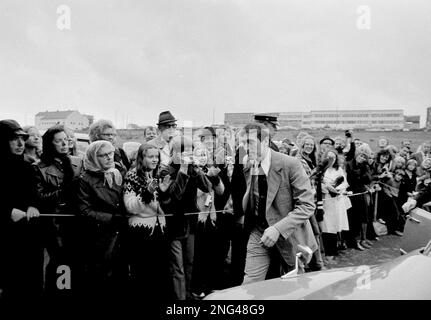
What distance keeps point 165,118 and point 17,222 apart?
2262 mm

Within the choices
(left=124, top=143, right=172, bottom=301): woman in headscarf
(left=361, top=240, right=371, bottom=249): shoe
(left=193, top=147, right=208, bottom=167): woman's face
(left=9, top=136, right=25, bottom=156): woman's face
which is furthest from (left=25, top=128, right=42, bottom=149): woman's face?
(left=361, top=240, right=371, bottom=249): shoe

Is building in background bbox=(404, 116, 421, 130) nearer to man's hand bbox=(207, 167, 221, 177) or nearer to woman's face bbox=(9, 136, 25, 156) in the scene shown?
man's hand bbox=(207, 167, 221, 177)

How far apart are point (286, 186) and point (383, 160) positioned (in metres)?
6.53

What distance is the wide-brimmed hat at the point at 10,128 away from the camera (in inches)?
161

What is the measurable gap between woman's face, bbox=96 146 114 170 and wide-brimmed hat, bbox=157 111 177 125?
1.50 m

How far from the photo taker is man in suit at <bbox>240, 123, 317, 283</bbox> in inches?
138

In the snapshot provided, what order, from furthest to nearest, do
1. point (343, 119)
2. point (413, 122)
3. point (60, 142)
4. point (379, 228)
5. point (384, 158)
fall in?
point (413, 122) < point (379, 228) < point (384, 158) < point (343, 119) < point (60, 142)

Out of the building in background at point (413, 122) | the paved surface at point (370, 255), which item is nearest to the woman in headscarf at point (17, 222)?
the paved surface at point (370, 255)

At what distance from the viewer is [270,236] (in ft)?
11.1

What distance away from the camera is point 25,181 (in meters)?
4.00

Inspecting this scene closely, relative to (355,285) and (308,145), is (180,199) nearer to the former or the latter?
(355,285)

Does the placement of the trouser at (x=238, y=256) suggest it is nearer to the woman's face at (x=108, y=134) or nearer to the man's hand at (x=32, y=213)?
the woman's face at (x=108, y=134)

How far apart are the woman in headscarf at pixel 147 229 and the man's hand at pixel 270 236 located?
1.15 meters

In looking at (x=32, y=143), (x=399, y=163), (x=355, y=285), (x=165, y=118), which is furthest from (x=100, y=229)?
(x=399, y=163)
